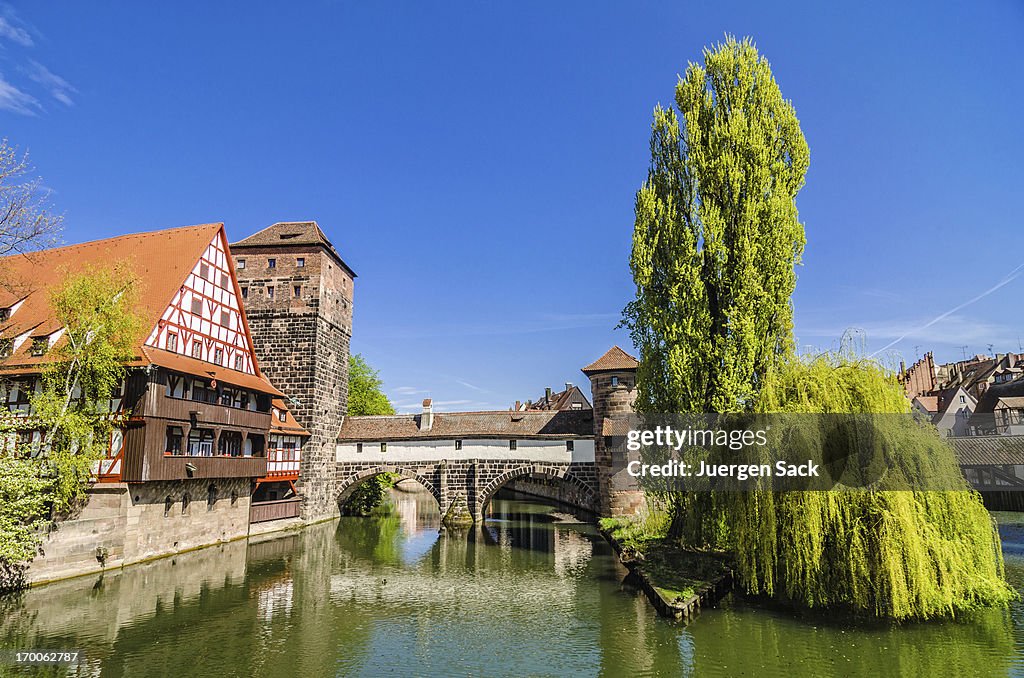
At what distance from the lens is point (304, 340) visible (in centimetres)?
3184

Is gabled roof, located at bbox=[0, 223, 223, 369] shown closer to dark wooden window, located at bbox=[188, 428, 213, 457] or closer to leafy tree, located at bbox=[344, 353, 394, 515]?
dark wooden window, located at bbox=[188, 428, 213, 457]

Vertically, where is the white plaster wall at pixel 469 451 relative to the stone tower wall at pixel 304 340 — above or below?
below

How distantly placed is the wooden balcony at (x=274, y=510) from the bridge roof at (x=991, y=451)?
31197 mm

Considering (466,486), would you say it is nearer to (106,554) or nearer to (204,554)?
(204,554)

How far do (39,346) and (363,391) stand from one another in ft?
99.2

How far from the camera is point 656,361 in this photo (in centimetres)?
1933

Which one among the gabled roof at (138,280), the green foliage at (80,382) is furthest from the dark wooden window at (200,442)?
the green foliage at (80,382)

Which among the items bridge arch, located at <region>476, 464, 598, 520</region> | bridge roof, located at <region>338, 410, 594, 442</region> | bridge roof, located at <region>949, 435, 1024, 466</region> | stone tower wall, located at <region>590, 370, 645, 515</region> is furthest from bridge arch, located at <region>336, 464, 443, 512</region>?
bridge roof, located at <region>949, 435, 1024, 466</region>

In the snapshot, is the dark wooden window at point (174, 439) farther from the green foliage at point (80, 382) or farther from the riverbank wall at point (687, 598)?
the riverbank wall at point (687, 598)

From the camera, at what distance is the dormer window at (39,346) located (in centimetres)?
1978

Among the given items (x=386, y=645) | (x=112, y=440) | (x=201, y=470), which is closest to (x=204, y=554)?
(x=201, y=470)

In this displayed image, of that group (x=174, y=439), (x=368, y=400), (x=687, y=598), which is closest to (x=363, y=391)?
(x=368, y=400)

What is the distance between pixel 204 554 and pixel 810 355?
68.4ft

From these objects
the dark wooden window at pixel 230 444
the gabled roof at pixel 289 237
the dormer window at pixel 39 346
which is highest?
the gabled roof at pixel 289 237
